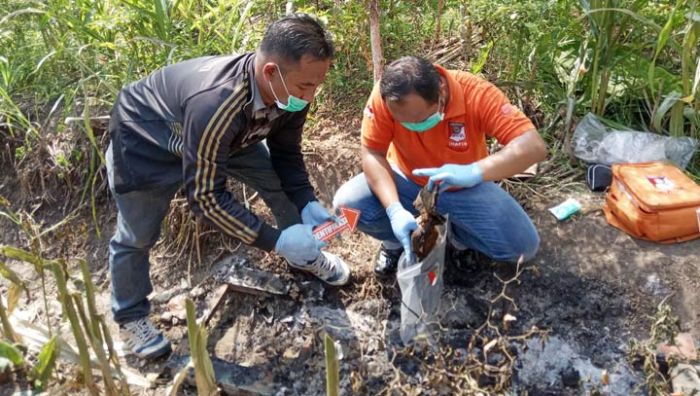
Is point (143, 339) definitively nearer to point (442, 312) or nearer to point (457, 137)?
point (442, 312)

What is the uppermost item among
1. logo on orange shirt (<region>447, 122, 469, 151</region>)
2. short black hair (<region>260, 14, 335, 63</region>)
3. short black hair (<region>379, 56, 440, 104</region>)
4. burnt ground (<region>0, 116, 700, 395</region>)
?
short black hair (<region>260, 14, 335, 63</region>)

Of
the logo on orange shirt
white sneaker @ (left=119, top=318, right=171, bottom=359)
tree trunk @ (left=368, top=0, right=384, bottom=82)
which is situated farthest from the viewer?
tree trunk @ (left=368, top=0, right=384, bottom=82)

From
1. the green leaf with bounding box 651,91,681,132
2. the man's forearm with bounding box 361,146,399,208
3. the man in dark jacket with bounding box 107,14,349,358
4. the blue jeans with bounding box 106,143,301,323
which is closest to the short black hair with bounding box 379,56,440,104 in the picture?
the man in dark jacket with bounding box 107,14,349,358

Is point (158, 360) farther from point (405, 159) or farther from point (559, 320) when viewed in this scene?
point (559, 320)

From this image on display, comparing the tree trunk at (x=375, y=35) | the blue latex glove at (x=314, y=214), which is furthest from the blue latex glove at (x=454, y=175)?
the tree trunk at (x=375, y=35)

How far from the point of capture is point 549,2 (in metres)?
3.06

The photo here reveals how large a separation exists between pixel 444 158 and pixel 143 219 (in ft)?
4.08

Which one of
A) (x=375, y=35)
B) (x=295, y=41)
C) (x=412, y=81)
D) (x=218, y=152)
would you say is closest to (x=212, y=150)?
(x=218, y=152)

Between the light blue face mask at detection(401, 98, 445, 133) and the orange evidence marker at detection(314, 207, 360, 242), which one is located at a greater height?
the light blue face mask at detection(401, 98, 445, 133)

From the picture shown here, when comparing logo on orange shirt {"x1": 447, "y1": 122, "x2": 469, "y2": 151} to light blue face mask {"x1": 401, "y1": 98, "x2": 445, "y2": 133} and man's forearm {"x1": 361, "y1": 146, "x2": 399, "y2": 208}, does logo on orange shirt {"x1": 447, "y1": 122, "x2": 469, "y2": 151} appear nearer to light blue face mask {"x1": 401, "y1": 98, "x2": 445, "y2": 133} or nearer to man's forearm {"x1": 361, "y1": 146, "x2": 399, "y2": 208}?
light blue face mask {"x1": 401, "y1": 98, "x2": 445, "y2": 133}

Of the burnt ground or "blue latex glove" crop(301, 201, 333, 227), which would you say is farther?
"blue latex glove" crop(301, 201, 333, 227)

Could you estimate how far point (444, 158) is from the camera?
267 cm

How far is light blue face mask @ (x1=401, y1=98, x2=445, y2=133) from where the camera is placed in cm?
242

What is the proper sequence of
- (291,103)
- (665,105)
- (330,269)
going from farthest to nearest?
1. (665,105)
2. (330,269)
3. (291,103)
